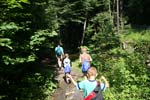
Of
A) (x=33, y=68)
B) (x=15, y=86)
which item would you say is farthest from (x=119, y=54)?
(x=15, y=86)

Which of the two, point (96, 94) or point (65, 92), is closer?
point (96, 94)

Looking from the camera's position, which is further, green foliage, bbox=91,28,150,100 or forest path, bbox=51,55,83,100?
forest path, bbox=51,55,83,100

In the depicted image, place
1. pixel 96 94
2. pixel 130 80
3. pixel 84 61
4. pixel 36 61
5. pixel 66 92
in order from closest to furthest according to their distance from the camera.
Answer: pixel 96 94
pixel 130 80
pixel 84 61
pixel 66 92
pixel 36 61

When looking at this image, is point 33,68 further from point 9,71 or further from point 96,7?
point 96,7

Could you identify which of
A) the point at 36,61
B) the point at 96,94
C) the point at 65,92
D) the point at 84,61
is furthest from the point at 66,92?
the point at 96,94

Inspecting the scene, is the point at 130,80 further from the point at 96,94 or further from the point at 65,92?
the point at 96,94

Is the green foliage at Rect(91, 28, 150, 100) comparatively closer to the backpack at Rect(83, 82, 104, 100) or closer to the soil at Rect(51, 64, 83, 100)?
the soil at Rect(51, 64, 83, 100)

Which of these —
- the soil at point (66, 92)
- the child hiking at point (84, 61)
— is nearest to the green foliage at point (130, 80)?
the child hiking at point (84, 61)

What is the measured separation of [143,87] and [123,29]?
2982 cm

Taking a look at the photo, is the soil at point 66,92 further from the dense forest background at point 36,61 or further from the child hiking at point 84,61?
the child hiking at point 84,61

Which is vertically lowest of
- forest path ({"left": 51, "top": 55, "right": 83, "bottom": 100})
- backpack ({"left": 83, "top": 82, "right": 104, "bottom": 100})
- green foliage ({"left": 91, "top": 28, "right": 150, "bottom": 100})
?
forest path ({"left": 51, "top": 55, "right": 83, "bottom": 100})

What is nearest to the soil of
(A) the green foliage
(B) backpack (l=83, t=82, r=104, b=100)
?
(A) the green foliage

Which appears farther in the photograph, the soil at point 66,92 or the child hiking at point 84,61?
A: the soil at point 66,92

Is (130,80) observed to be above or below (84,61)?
below
